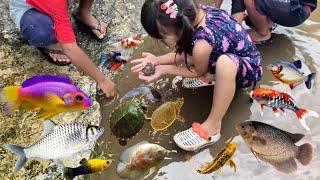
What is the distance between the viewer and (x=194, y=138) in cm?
273

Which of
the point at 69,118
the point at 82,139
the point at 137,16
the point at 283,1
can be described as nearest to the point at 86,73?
the point at 69,118

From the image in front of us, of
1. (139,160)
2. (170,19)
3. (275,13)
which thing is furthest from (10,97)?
(275,13)

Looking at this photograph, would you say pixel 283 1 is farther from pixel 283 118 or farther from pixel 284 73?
pixel 283 118

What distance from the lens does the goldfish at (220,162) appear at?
8.50 feet

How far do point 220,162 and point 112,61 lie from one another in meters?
1.07

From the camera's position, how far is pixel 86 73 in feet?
9.51

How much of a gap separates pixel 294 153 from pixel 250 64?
56cm

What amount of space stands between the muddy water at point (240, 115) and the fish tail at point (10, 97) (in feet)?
1.65

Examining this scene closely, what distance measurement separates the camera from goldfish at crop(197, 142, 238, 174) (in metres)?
2.59

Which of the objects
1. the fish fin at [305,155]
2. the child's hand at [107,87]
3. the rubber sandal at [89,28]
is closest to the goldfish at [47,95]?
the child's hand at [107,87]

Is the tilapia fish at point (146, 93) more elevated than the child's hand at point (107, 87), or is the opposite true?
the child's hand at point (107, 87)

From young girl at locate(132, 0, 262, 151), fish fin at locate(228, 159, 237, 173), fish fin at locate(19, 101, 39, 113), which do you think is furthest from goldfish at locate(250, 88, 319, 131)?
fish fin at locate(19, 101, 39, 113)

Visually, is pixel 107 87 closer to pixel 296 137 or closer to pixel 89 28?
pixel 89 28

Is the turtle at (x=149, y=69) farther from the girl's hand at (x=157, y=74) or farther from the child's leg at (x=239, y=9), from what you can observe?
the child's leg at (x=239, y=9)
